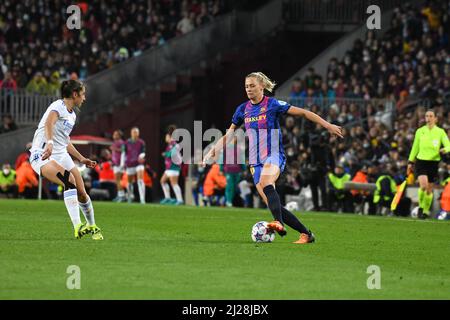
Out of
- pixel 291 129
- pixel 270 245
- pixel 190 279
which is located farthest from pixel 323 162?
pixel 190 279

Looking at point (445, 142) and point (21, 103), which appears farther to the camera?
point (21, 103)

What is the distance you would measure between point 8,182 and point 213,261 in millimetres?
20644

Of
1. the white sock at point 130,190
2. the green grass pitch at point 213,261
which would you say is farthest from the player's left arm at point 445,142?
the white sock at point 130,190

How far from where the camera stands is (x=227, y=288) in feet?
35.0

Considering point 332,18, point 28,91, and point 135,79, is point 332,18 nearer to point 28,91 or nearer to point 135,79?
point 135,79

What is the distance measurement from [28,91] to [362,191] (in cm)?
1408

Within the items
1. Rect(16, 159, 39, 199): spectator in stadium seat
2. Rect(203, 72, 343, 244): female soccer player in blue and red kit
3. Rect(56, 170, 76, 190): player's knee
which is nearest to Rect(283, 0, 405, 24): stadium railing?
Rect(16, 159, 39, 199): spectator in stadium seat

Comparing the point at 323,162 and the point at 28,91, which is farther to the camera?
the point at 28,91

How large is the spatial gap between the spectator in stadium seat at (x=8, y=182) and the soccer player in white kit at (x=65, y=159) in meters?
17.1

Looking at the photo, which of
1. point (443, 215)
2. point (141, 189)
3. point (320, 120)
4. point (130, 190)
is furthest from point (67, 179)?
point (130, 190)

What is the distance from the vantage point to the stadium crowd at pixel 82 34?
39.6 m

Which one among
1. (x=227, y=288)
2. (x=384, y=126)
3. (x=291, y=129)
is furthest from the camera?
(x=291, y=129)

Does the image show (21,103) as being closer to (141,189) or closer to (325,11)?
(141,189)

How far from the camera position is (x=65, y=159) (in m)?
→ 15.7
